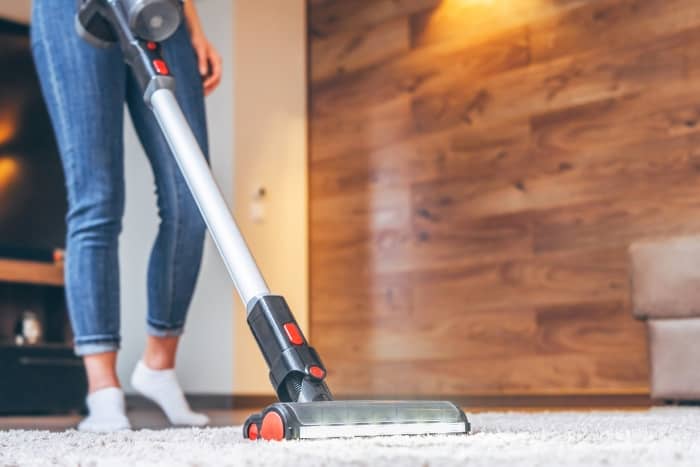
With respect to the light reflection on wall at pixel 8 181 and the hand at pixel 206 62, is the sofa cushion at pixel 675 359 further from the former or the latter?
the light reflection on wall at pixel 8 181

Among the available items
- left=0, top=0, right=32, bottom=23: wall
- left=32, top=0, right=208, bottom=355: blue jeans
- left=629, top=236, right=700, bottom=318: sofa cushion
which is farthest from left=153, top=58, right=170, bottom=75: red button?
left=0, top=0, right=32, bottom=23: wall

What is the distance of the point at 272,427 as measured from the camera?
823mm

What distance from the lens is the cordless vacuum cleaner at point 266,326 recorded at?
0.84m

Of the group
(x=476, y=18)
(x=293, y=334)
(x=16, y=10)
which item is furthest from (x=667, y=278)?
(x=16, y=10)

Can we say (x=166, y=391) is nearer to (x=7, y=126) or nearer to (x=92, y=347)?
(x=92, y=347)

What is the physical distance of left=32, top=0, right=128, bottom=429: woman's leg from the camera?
144cm

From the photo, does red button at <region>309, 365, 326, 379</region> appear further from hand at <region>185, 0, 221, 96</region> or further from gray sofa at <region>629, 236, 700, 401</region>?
gray sofa at <region>629, 236, 700, 401</region>

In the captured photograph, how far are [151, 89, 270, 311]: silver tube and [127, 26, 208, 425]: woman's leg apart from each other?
1.11 ft

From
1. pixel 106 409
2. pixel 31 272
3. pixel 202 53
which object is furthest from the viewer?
pixel 31 272

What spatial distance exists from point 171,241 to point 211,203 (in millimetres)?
480

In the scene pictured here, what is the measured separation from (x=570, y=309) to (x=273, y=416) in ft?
7.65

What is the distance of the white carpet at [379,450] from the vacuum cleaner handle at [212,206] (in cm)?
8

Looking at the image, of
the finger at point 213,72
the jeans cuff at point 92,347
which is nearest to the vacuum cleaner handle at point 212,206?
the finger at point 213,72

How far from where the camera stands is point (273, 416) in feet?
2.70
